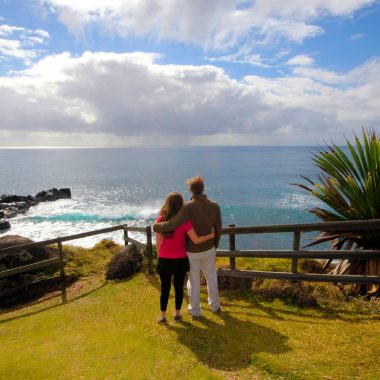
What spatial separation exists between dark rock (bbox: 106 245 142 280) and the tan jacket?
3733 millimetres

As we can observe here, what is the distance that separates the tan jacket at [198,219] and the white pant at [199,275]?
137 millimetres

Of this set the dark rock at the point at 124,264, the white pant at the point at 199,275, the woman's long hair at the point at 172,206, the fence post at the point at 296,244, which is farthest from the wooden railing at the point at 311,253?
the dark rock at the point at 124,264

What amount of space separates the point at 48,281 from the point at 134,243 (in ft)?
8.34

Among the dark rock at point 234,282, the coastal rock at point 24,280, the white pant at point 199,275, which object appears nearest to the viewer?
the white pant at point 199,275

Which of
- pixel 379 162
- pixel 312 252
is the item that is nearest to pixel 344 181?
pixel 379 162

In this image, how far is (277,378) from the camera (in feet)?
12.5

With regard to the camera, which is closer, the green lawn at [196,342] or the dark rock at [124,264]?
the green lawn at [196,342]

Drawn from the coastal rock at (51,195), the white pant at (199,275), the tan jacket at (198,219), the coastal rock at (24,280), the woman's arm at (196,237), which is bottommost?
the coastal rock at (51,195)

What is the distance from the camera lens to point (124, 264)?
8.44 meters

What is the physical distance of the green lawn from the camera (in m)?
4.07

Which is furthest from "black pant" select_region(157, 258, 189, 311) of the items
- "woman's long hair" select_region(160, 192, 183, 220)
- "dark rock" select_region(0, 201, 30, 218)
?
"dark rock" select_region(0, 201, 30, 218)

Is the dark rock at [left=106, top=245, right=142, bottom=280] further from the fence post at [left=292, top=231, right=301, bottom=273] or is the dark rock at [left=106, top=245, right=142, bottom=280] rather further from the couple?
the fence post at [left=292, top=231, right=301, bottom=273]

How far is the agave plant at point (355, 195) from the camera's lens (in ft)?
19.9

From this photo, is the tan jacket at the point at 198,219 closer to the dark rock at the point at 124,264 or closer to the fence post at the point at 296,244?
the fence post at the point at 296,244
